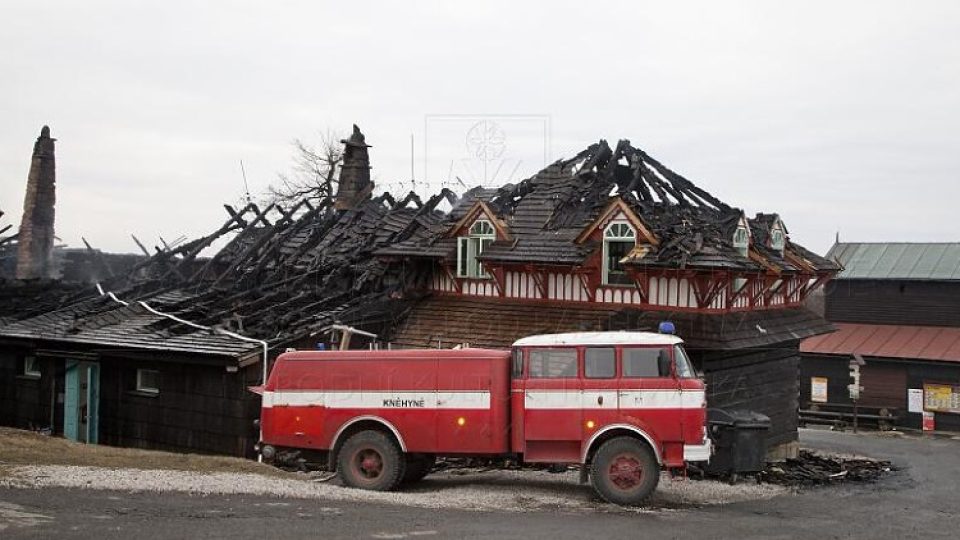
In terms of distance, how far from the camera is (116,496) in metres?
15.0

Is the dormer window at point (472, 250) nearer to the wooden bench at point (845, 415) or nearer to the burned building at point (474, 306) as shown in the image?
the burned building at point (474, 306)

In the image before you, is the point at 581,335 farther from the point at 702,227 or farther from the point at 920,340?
the point at 920,340

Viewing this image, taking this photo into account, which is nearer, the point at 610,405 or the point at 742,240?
the point at 610,405

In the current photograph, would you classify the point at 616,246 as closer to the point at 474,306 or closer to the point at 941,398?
the point at 474,306

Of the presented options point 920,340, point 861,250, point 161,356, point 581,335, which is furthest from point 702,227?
point 861,250

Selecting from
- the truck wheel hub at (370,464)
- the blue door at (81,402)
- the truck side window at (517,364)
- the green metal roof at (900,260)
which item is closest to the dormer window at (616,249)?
the truck side window at (517,364)

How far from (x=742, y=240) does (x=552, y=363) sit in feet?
32.4

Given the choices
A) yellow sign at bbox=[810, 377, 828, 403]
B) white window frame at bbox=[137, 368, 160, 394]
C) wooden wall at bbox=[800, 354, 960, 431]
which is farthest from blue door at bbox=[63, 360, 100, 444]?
yellow sign at bbox=[810, 377, 828, 403]

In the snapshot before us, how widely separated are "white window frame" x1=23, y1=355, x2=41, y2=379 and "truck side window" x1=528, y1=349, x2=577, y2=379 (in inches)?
659

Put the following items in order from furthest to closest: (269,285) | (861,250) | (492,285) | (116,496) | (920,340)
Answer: (861,250)
(920,340)
(269,285)
(492,285)
(116,496)

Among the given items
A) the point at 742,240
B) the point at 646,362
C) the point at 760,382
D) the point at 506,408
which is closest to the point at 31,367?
the point at 506,408

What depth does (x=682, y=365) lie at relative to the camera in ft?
56.2

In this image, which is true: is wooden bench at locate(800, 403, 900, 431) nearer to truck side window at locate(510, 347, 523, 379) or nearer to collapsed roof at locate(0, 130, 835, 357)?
collapsed roof at locate(0, 130, 835, 357)

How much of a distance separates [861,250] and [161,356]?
33.3 meters
